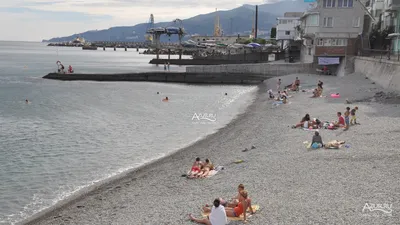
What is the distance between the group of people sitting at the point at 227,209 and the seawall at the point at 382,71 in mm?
24898

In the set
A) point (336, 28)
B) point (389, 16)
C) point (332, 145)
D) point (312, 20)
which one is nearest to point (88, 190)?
point (332, 145)

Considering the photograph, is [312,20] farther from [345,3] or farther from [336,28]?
[345,3]

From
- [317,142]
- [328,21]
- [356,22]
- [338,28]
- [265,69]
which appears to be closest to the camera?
[317,142]

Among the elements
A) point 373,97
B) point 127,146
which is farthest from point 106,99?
point 373,97

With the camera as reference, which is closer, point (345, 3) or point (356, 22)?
point (356, 22)

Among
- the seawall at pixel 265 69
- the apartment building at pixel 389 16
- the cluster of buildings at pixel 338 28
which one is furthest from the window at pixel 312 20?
the apartment building at pixel 389 16

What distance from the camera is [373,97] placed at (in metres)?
32.8

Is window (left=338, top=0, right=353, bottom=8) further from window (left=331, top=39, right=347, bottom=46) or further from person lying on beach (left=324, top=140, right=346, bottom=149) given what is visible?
person lying on beach (left=324, top=140, right=346, bottom=149)

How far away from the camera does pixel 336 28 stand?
55000 millimetres

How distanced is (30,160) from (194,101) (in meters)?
26.2

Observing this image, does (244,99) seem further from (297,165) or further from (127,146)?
(297,165)

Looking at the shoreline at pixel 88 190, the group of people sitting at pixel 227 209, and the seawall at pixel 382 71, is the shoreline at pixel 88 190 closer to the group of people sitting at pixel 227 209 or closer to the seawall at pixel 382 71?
the group of people sitting at pixel 227 209

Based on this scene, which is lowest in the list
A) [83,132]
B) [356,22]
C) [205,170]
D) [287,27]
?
[83,132]

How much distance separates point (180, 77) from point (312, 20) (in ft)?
77.7
